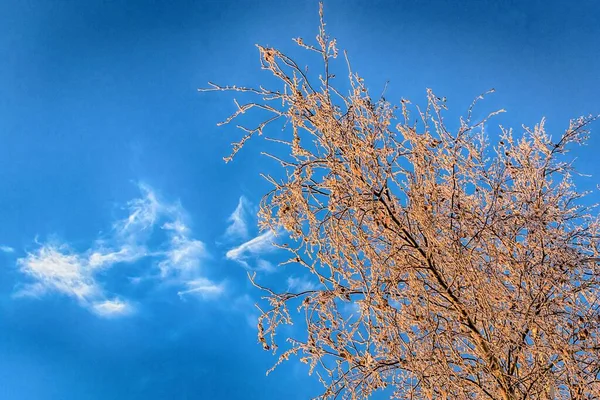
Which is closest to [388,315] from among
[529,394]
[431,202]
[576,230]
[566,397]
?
[431,202]

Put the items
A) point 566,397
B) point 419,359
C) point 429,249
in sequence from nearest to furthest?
point 419,359, point 429,249, point 566,397

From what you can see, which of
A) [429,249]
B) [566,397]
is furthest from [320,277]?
[566,397]

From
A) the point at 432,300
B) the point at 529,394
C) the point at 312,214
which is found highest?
the point at 312,214

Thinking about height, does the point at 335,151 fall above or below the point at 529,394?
above

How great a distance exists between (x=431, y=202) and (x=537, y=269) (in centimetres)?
63

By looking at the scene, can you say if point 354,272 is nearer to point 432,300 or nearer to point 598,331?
point 432,300

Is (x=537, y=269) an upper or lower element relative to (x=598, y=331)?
upper

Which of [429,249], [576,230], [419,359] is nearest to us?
→ [419,359]

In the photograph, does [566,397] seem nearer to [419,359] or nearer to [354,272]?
[419,359]

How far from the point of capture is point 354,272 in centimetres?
251

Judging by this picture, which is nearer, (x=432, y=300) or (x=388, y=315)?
(x=388, y=315)

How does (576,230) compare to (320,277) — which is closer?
(320,277)

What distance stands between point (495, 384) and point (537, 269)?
1.98 feet

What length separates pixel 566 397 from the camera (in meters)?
2.81
